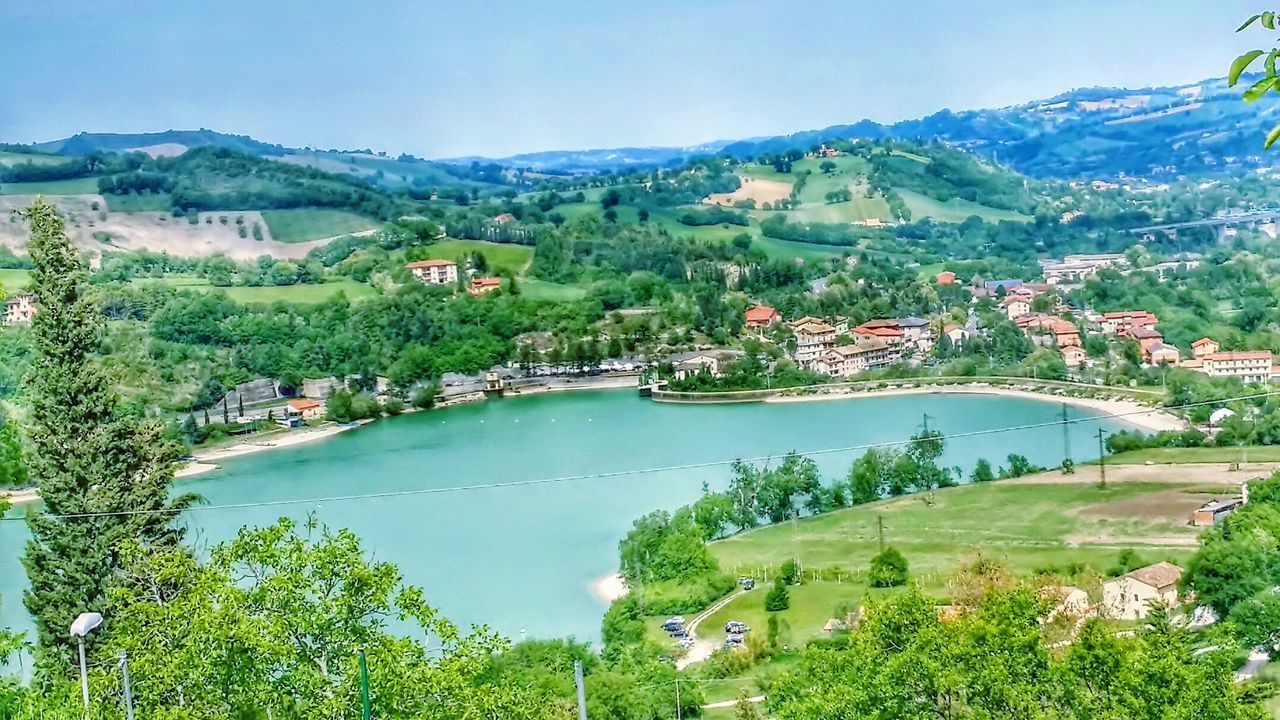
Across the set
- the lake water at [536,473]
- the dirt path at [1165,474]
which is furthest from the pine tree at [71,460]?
the dirt path at [1165,474]

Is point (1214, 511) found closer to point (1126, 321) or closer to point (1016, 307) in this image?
point (1126, 321)

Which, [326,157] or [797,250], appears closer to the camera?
[797,250]

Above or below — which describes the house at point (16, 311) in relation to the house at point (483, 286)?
above

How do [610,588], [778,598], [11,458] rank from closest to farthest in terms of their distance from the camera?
[11,458], [778,598], [610,588]

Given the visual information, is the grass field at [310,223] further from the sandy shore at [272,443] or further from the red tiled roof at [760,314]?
the sandy shore at [272,443]

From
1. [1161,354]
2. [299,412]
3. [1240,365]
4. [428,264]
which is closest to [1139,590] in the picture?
[1240,365]

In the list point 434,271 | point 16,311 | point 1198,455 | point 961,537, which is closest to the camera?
point 961,537
